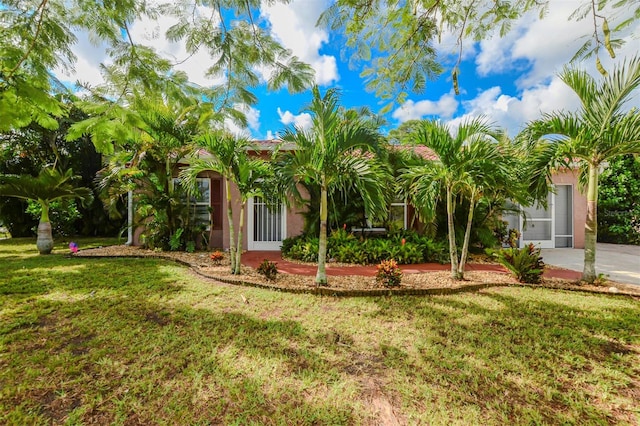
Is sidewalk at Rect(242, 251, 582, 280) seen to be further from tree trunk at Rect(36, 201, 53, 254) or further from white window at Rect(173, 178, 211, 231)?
tree trunk at Rect(36, 201, 53, 254)

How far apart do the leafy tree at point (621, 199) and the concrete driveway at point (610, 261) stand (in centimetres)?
101

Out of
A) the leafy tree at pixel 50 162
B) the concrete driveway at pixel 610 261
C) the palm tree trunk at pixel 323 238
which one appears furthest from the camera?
the leafy tree at pixel 50 162

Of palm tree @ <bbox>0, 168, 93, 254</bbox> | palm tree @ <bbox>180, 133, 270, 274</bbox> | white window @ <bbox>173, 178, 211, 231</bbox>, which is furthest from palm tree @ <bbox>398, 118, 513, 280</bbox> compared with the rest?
palm tree @ <bbox>0, 168, 93, 254</bbox>

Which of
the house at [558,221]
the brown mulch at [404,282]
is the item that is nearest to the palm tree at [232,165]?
the brown mulch at [404,282]

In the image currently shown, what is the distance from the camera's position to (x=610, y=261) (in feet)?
24.9

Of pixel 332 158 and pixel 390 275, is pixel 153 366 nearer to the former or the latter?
pixel 332 158

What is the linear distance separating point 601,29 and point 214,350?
6350mm

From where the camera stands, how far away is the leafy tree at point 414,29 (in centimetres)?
402

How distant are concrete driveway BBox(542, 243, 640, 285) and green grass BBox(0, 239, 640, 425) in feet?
7.72

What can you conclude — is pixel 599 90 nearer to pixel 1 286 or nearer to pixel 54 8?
pixel 54 8

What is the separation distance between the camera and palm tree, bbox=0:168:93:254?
7738mm

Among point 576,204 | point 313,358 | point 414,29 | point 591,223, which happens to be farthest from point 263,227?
point 576,204

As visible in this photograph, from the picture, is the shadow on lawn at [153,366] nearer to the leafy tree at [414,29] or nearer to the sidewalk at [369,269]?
the sidewalk at [369,269]

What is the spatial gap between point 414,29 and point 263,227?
291 inches
